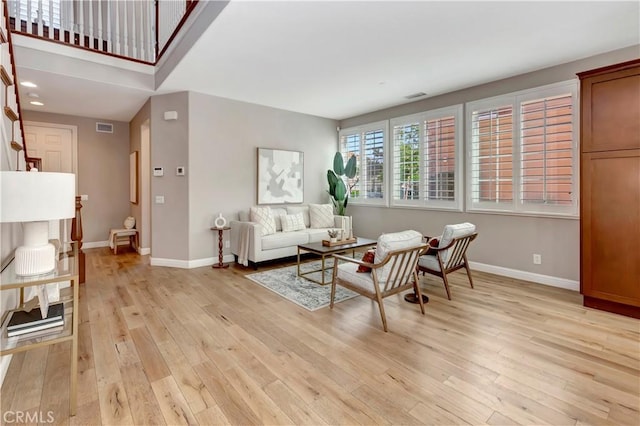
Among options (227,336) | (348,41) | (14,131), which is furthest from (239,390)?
(348,41)

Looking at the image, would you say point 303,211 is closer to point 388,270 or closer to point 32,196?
point 388,270

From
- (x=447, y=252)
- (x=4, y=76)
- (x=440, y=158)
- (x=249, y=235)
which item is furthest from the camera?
(x=440, y=158)

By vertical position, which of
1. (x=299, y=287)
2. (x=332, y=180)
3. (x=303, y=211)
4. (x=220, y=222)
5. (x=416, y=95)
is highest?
(x=416, y=95)

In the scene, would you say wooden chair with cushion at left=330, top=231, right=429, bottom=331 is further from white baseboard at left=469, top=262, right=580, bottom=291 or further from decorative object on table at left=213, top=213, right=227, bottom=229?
decorative object on table at left=213, top=213, right=227, bottom=229

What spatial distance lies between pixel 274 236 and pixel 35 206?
11.3ft

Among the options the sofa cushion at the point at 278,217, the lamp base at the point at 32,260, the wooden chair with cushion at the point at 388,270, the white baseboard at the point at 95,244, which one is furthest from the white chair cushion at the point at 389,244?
the white baseboard at the point at 95,244

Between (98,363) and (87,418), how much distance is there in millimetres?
627

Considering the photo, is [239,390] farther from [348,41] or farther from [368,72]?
[368,72]

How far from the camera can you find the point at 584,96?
3135 mm

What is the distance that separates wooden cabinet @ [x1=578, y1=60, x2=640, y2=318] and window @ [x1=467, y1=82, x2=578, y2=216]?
26.1 inches

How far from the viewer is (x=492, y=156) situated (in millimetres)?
4418

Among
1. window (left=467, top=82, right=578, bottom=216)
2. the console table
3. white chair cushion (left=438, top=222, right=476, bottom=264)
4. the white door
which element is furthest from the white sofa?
the white door

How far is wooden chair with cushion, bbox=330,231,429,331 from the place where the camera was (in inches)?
108

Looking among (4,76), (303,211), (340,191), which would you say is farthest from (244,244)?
(4,76)
